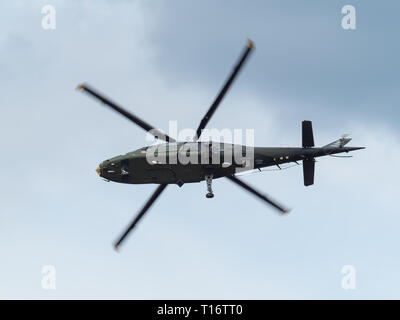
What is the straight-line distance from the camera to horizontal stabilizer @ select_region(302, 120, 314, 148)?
4984 centimetres

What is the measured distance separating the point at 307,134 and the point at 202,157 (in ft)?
26.1

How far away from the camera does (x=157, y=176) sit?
168 feet

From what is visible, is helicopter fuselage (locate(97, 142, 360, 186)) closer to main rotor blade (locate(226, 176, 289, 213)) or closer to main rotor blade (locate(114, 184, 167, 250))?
main rotor blade (locate(226, 176, 289, 213))

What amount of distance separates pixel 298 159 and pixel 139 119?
12.2 metres

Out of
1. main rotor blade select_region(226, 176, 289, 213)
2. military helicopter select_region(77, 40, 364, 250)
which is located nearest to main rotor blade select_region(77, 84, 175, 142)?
military helicopter select_region(77, 40, 364, 250)

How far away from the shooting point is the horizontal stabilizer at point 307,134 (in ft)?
164

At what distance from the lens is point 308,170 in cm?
5066

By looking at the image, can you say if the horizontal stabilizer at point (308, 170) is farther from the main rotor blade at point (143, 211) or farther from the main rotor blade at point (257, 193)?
the main rotor blade at point (143, 211)

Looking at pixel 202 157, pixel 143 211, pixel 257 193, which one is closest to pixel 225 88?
pixel 202 157

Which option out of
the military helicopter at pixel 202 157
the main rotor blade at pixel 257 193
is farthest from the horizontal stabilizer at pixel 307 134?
the main rotor blade at pixel 257 193

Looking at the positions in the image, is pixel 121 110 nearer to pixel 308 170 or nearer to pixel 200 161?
pixel 200 161
